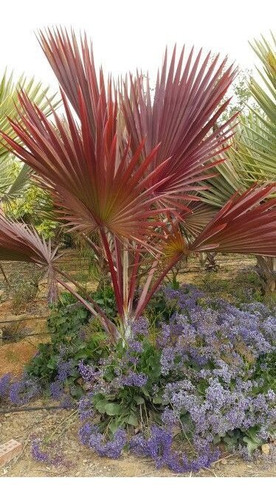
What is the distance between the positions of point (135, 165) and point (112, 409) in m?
1.24

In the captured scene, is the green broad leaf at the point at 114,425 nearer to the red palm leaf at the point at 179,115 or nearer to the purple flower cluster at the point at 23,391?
the purple flower cluster at the point at 23,391

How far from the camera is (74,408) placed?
3.19 m

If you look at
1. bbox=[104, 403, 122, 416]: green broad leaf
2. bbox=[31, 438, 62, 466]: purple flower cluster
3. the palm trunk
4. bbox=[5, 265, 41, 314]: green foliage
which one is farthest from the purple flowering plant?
bbox=[5, 265, 41, 314]: green foliage

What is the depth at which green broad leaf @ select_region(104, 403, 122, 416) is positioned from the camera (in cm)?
279

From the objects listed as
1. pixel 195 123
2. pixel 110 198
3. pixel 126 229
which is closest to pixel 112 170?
pixel 110 198

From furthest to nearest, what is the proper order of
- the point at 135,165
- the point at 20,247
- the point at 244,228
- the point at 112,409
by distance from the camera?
the point at 20,247 → the point at 112,409 → the point at 244,228 → the point at 135,165

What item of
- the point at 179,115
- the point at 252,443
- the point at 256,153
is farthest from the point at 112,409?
the point at 256,153

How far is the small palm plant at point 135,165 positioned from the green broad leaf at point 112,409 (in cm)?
43

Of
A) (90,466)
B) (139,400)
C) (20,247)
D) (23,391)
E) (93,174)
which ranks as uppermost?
(93,174)

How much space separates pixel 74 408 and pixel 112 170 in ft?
5.22

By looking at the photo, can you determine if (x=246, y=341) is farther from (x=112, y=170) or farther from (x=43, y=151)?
(x=43, y=151)

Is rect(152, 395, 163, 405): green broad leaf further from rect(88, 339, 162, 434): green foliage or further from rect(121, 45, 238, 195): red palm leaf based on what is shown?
rect(121, 45, 238, 195): red palm leaf

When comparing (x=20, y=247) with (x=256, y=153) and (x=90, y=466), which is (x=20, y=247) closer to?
(x=90, y=466)

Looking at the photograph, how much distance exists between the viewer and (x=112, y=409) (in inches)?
111
